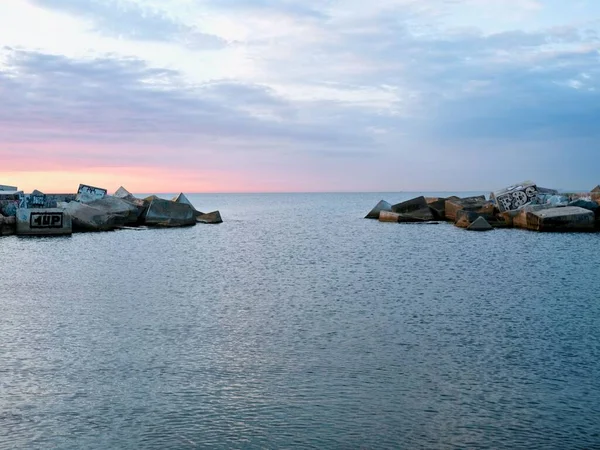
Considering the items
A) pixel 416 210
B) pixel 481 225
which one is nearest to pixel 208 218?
pixel 416 210

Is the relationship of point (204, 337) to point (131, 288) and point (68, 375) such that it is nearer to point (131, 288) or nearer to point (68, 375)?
point (68, 375)

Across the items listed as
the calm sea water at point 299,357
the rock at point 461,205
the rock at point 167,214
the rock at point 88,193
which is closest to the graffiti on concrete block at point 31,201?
the rock at point 88,193

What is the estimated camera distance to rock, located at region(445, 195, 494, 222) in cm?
4925

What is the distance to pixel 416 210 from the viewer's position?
52000 mm

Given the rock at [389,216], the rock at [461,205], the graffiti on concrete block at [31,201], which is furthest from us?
the rock at [389,216]

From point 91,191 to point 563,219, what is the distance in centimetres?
3146

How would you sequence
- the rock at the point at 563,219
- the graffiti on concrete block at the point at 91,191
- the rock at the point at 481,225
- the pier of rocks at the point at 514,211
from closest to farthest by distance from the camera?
the rock at the point at 563,219, the pier of rocks at the point at 514,211, the rock at the point at 481,225, the graffiti on concrete block at the point at 91,191

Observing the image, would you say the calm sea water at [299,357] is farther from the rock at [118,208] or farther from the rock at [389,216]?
the rock at [389,216]

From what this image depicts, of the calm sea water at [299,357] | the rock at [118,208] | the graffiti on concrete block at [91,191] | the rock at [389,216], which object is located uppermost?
the graffiti on concrete block at [91,191]

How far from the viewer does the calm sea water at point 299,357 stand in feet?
25.9

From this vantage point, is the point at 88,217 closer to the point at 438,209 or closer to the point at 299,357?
the point at 438,209

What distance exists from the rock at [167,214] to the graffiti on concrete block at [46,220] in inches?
330

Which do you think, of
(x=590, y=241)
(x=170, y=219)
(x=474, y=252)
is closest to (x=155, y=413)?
(x=474, y=252)

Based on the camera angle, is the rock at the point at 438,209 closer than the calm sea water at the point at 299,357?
No
